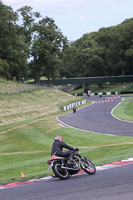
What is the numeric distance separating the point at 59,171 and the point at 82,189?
258 centimetres

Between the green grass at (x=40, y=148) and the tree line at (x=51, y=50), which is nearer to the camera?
the green grass at (x=40, y=148)

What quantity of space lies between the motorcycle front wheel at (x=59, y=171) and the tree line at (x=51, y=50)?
83458 millimetres

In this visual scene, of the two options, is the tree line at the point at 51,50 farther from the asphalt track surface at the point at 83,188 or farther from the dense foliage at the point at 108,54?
the asphalt track surface at the point at 83,188

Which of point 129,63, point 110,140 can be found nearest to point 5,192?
point 110,140

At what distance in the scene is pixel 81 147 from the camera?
92.8 ft

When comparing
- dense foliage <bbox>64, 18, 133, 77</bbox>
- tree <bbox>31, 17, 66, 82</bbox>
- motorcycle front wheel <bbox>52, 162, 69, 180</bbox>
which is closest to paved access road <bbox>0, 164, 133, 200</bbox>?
motorcycle front wheel <bbox>52, 162, 69, 180</bbox>

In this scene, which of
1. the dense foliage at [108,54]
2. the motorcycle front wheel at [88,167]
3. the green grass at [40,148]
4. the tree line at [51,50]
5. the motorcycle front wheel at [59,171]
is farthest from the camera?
the dense foliage at [108,54]

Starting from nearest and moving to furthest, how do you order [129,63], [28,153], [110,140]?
[28,153], [110,140], [129,63]

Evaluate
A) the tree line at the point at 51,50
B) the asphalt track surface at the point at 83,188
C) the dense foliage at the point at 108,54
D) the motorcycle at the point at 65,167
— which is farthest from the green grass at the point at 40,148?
the dense foliage at the point at 108,54

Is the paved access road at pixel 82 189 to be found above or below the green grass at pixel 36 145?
above

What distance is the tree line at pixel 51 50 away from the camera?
10462 centimetres

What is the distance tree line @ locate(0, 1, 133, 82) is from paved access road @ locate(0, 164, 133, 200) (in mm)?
84429

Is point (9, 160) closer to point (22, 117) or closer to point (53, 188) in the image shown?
point (53, 188)

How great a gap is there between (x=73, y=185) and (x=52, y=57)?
3990 inches
